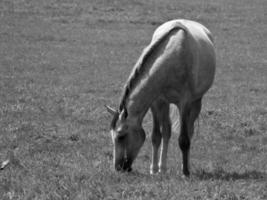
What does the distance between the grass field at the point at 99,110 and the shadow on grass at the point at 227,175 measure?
14 mm

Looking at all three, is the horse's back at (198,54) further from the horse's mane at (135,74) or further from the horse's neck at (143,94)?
the horse's neck at (143,94)

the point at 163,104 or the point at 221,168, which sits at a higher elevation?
the point at 163,104

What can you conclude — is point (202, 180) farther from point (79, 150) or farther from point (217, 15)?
point (217, 15)

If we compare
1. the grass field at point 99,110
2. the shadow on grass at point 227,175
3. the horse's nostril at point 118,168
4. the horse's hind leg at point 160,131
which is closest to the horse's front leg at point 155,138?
the horse's hind leg at point 160,131

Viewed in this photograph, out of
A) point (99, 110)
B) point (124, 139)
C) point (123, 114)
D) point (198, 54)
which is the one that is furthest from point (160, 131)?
point (99, 110)

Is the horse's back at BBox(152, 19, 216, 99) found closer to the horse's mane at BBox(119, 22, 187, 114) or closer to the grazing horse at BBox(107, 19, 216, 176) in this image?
the grazing horse at BBox(107, 19, 216, 176)

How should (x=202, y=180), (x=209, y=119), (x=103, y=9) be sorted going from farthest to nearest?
(x=103, y=9) < (x=209, y=119) < (x=202, y=180)

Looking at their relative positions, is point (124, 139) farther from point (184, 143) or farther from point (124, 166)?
point (184, 143)

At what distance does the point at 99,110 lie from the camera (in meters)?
14.3

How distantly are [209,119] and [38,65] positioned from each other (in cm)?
880

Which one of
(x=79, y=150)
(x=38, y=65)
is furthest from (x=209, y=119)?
(x=38, y=65)

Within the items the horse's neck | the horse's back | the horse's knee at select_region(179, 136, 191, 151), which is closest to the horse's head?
the horse's neck

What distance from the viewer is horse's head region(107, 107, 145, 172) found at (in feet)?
28.7

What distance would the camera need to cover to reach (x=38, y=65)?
2111 cm
